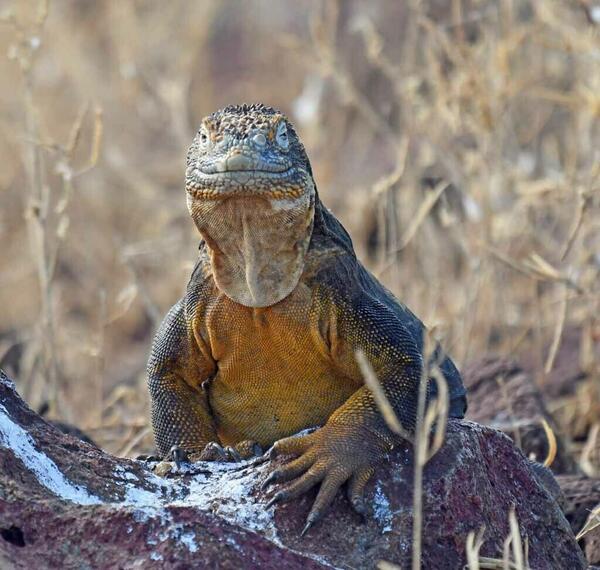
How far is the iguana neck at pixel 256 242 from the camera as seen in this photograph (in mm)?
4016

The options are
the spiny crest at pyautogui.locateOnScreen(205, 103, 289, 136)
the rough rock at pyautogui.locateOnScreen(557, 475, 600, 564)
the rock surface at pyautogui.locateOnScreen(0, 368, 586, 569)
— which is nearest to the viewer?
the rock surface at pyautogui.locateOnScreen(0, 368, 586, 569)

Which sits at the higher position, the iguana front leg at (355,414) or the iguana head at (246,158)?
the iguana head at (246,158)

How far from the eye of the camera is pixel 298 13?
1520 cm

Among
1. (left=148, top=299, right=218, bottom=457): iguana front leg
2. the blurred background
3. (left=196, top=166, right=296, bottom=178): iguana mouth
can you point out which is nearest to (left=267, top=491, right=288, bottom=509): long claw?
(left=148, top=299, right=218, bottom=457): iguana front leg

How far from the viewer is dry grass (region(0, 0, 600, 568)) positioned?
21.5 feet

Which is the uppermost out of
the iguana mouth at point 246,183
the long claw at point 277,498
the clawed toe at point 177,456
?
the iguana mouth at point 246,183

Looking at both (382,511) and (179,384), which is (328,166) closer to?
(179,384)

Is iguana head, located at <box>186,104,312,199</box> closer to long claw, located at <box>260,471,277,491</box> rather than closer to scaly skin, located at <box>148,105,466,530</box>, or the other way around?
scaly skin, located at <box>148,105,466,530</box>

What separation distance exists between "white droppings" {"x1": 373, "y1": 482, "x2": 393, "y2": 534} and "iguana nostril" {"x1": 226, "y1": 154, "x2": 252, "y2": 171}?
1.04 meters

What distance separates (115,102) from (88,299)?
2668mm

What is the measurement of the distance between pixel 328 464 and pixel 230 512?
35 cm

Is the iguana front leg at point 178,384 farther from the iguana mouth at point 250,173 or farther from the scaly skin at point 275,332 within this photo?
the iguana mouth at point 250,173

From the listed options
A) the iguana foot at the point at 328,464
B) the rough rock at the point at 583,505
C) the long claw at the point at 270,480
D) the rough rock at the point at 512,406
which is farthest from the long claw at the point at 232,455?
the rough rock at the point at 512,406

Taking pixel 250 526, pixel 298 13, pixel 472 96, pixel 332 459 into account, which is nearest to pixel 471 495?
pixel 332 459
